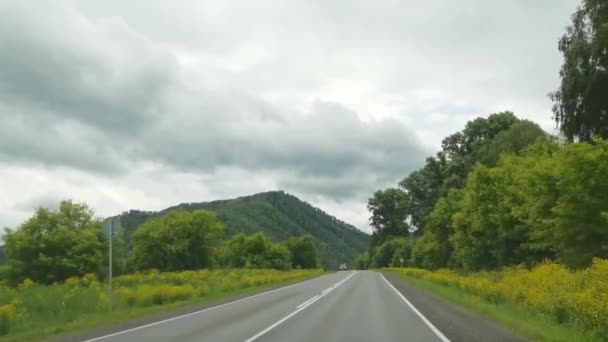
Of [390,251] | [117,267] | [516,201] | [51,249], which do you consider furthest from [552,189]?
[390,251]

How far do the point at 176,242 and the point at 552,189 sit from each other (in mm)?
81134

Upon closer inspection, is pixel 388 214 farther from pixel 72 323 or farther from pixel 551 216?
pixel 72 323

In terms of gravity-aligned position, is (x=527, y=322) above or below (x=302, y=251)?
below

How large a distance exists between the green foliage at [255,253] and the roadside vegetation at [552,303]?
101069 millimetres

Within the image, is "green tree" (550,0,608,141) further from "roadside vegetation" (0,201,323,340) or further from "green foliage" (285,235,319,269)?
"green foliage" (285,235,319,269)

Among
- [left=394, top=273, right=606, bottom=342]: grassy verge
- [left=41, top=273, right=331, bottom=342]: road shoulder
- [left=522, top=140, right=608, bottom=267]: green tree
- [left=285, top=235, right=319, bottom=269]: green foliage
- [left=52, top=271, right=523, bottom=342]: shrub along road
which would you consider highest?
[left=285, top=235, right=319, bottom=269]: green foliage

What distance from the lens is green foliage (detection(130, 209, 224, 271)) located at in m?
104

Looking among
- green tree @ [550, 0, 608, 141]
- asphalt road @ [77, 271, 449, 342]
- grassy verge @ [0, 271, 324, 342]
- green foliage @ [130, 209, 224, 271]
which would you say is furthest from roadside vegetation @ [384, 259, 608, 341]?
green foliage @ [130, 209, 224, 271]

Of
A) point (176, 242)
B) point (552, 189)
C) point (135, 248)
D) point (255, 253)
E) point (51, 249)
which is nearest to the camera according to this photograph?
point (552, 189)

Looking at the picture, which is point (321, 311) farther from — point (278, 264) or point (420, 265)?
point (278, 264)

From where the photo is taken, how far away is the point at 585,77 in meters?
37.8

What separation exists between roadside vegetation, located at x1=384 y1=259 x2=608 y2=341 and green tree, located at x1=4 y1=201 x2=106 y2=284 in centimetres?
4412

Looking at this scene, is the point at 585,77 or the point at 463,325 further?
the point at 585,77

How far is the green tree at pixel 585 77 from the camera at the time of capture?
3728 centimetres
